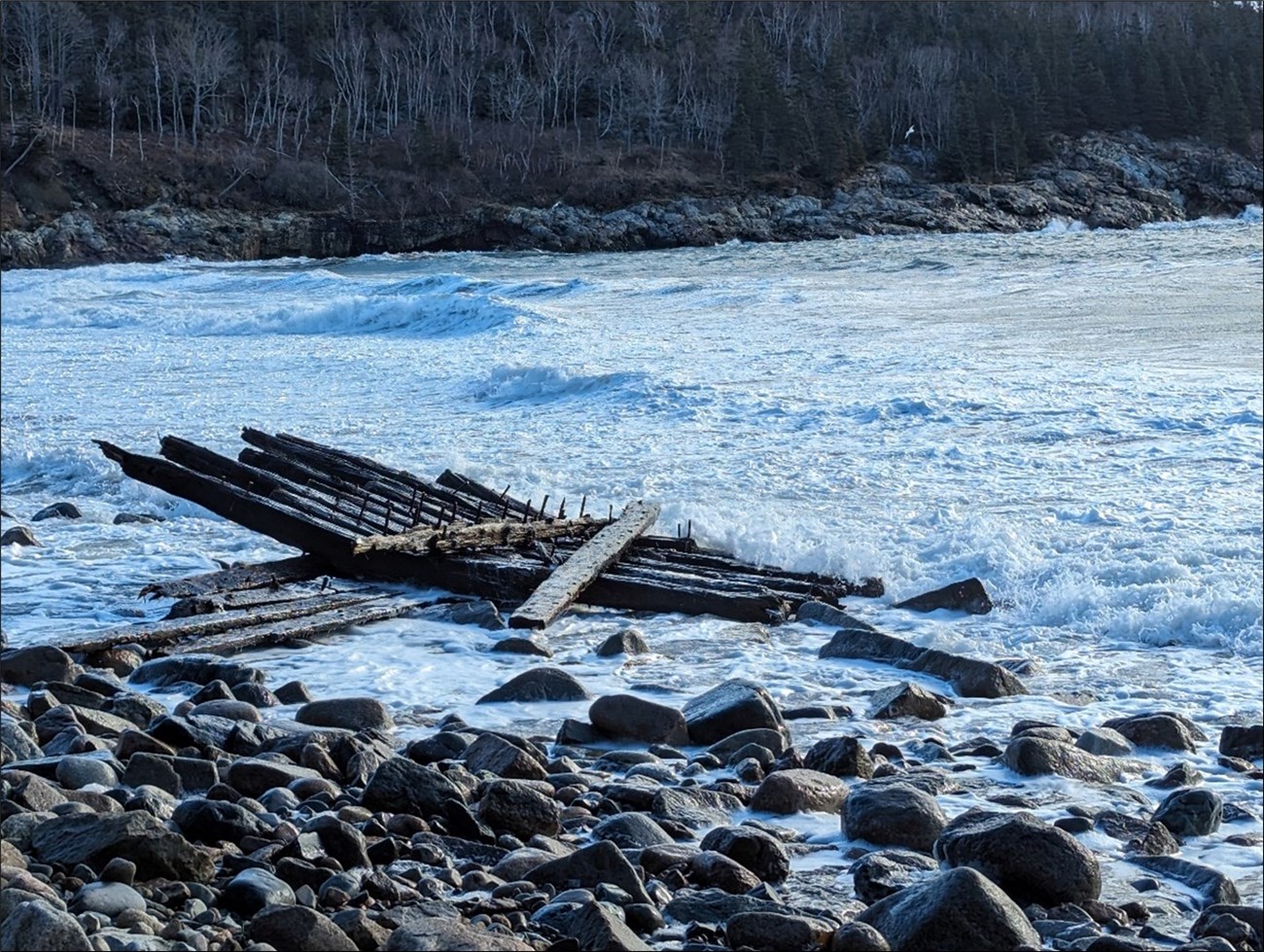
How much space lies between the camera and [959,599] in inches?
292

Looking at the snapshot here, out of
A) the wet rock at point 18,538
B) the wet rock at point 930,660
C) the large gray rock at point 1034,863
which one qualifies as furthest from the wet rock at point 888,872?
the wet rock at point 18,538

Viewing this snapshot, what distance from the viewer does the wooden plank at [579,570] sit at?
691 cm

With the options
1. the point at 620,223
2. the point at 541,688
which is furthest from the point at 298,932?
the point at 620,223

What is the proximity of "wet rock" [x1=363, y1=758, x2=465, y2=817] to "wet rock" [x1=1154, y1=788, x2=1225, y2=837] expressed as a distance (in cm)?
221

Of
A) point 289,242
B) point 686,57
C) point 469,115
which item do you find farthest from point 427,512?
point 686,57

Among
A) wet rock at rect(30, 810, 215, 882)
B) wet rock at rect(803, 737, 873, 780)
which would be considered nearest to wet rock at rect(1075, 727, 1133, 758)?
wet rock at rect(803, 737, 873, 780)

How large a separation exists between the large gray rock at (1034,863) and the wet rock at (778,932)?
65 centimetres

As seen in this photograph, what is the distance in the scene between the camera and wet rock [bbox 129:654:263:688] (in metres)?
5.86

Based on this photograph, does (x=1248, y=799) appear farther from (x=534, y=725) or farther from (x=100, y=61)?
(x=100, y=61)

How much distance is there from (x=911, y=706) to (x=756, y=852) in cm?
180

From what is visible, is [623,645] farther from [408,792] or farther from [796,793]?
[408,792]

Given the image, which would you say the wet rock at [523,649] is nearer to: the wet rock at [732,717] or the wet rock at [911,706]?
the wet rock at [732,717]

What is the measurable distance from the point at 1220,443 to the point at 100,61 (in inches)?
3214

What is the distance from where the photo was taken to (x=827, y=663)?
6.42 m
